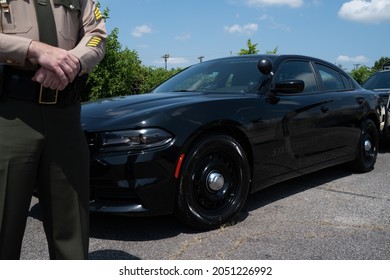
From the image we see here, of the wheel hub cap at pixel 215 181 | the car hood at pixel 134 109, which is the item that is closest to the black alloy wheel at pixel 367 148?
the car hood at pixel 134 109

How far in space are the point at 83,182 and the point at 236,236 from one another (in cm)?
161

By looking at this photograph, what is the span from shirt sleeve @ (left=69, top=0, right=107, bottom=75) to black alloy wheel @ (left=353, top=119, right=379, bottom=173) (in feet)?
13.5

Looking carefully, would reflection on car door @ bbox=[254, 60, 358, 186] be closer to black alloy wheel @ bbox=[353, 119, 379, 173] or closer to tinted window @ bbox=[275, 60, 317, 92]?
tinted window @ bbox=[275, 60, 317, 92]

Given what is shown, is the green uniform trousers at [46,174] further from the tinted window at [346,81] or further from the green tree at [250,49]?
the green tree at [250,49]

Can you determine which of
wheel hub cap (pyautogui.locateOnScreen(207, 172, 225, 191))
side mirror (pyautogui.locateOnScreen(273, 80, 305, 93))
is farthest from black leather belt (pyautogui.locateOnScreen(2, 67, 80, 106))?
side mirror (pyautogui.locateOnScreen(273, 80, 305, 93))

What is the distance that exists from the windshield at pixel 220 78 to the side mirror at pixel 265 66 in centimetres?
6

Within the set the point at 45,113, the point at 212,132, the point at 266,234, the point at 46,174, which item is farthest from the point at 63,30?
the point at 266,234

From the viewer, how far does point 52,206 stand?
180 centimetres

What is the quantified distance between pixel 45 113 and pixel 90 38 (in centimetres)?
36

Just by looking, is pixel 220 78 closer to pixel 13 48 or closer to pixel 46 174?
pixel 46 174

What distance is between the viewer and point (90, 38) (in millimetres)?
1784

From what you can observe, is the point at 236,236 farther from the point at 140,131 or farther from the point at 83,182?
the point at 83,182

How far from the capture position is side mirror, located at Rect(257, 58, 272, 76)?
12.8 feet
